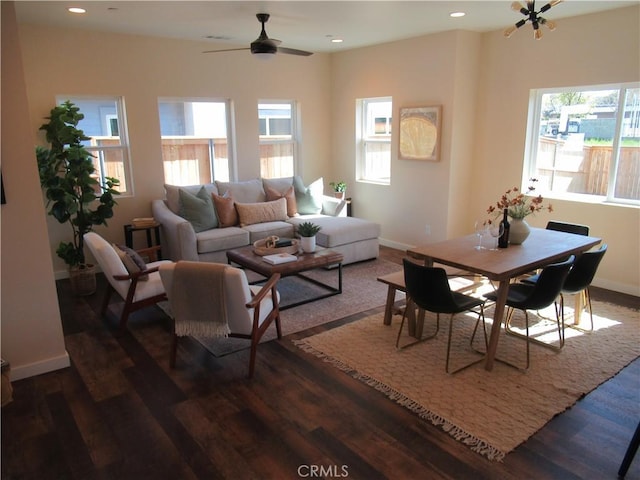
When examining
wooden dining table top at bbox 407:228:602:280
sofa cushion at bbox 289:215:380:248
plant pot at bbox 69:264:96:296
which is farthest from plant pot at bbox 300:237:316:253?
plant pot at bbox 69:264:96:296

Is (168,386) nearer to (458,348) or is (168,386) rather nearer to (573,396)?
(458,348)

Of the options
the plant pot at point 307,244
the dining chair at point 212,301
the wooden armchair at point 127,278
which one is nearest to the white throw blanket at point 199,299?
the dining chair at point 212,301

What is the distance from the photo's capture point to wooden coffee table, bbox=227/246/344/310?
420 cm

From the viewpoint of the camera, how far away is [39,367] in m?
3.29

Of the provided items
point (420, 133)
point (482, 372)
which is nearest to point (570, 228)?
Answer: point (482, 372)

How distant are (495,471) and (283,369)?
5.02 feet

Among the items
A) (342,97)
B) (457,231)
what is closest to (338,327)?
(457,231)

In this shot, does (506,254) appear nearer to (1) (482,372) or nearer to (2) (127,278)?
(1) (482,372)

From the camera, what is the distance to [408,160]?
6117 millimetres

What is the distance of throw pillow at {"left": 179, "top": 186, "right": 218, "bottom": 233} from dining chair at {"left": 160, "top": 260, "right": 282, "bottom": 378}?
2364mm

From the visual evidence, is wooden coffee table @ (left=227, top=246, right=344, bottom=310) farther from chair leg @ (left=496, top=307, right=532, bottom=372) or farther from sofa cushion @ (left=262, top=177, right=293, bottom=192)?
sofa cushion @ (left=262, top=177, right=293, bottom=192)

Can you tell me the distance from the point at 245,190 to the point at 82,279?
7.31ft

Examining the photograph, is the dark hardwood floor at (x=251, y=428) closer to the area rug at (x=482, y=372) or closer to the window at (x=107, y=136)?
the area rug at (x=482, y=372)

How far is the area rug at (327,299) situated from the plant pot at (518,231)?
4.50 feet
